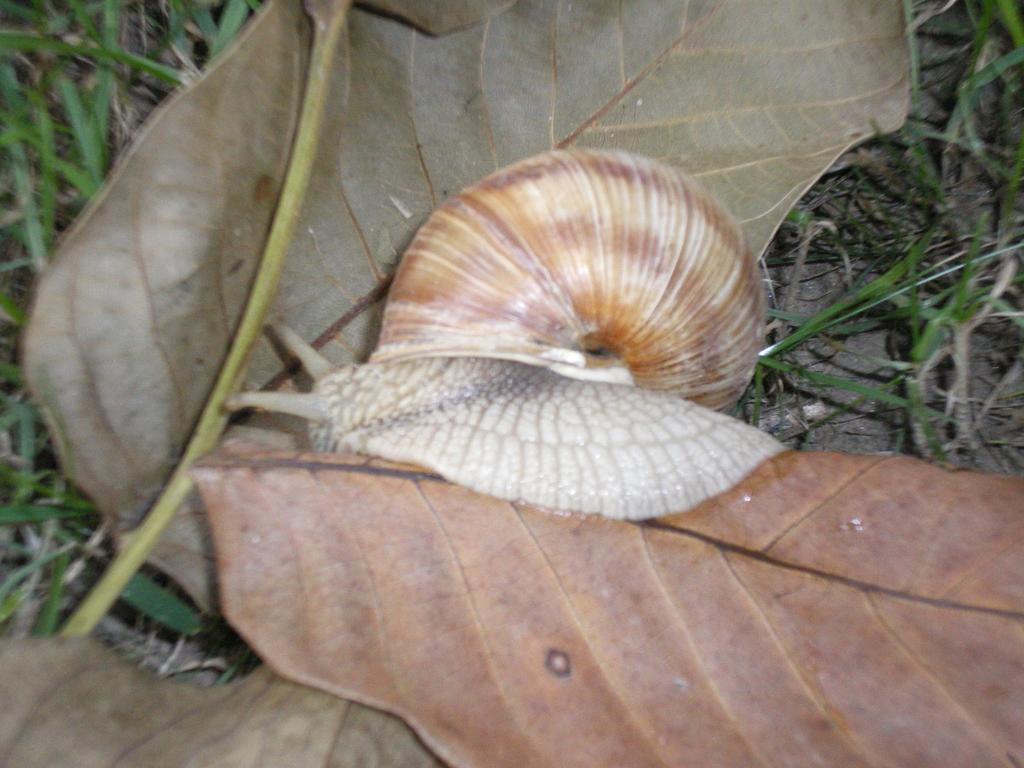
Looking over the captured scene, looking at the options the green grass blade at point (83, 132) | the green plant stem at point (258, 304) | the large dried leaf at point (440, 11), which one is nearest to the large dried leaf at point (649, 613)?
the green plant stem at point (258, 304)

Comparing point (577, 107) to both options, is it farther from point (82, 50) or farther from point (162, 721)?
point (162, 721)

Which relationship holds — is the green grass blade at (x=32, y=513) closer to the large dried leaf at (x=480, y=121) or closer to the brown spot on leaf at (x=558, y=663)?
the large dried leaf at (x=480, y=121)

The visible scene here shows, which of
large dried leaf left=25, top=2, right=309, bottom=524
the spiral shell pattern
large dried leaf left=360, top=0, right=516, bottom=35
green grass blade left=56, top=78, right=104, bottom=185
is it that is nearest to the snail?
the spiral shell pattern

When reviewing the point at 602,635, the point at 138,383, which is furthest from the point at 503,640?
the point at 138,383

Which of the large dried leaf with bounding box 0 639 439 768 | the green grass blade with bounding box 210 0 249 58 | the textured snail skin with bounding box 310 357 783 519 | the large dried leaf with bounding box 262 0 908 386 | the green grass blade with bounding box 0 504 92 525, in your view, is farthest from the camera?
the green grass blade with bounding box 210 0 249 58

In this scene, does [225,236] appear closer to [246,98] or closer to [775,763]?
[246,98]

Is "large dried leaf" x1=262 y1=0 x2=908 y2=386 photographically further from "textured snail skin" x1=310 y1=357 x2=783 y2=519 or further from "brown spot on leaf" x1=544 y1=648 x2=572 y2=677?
"brown spot on leaf" x1=544 y1=648 x2=572 y2=677
